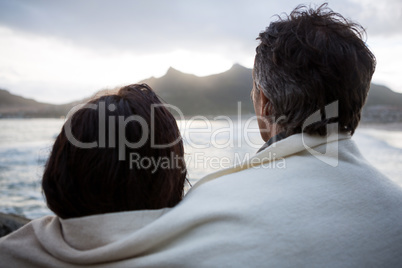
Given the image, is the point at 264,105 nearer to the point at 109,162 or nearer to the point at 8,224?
the point at 109,162

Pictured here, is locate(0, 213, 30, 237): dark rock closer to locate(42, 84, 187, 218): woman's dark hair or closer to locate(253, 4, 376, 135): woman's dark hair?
locate(42, 84, 187, 218): woman's dark hair

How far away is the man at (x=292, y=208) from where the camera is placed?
0.99 m

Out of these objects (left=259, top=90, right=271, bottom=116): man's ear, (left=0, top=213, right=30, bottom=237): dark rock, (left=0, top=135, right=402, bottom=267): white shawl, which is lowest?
(left=0, top=213, right=30, bottom=237): dark rock

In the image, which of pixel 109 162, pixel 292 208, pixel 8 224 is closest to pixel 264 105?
pixel 292 208

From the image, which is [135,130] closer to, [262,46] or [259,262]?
[259,262]

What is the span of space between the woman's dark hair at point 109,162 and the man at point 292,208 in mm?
81

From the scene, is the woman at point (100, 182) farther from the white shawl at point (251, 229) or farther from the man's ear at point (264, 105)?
the man's ear at point (264, 105)

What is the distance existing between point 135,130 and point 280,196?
556 millimetres

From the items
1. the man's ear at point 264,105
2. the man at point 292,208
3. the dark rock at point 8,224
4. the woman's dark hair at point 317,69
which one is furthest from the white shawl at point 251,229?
the dark rock at point 8,224

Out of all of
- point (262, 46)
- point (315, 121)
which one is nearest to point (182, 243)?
point (315, 121)

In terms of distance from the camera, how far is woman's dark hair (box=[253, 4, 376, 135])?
4.46 feet

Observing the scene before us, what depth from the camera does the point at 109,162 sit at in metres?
1.13

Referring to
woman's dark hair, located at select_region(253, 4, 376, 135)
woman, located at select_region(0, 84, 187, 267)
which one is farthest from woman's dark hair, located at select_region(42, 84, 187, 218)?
woman's dark hair, located at select_region(253, 4, 376, 135)

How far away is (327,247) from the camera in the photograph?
103 cm
